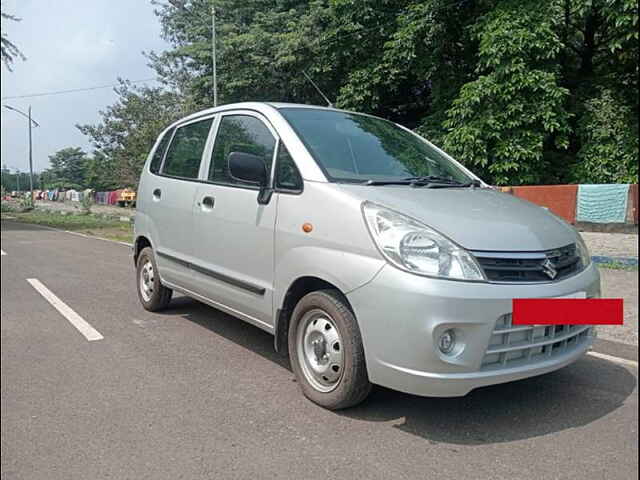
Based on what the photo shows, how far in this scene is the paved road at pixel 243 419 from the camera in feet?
5.22

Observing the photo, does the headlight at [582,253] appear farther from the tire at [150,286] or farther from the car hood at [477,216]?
the tire at [150,286]

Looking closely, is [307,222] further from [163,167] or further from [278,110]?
[163,167]

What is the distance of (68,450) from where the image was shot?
7.00 ft

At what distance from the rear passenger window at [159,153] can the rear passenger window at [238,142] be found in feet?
3.54

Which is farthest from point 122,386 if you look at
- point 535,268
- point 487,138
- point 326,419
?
point 487,138

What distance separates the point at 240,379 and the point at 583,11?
9.74m

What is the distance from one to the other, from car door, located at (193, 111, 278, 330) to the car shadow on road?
0.91 m

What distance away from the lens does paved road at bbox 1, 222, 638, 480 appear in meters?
1.59

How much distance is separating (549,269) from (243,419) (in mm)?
1725

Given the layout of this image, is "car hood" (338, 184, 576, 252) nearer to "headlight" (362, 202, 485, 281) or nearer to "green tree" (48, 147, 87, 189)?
"headlight" (362, 202, 485, 281)

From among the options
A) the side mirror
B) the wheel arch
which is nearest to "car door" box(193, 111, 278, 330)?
the side mirror

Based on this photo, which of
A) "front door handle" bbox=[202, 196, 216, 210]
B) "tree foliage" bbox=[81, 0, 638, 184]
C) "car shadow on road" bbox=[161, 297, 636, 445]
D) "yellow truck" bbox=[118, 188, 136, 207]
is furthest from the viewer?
"yellow truck" bbox=[118, 188, 136, 207]

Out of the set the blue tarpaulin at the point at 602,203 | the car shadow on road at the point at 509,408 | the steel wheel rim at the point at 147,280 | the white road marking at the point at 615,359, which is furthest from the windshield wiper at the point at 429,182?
the blue tarpaulin at the point at 602,203

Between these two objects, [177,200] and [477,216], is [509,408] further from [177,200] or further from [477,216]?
[177,200]
